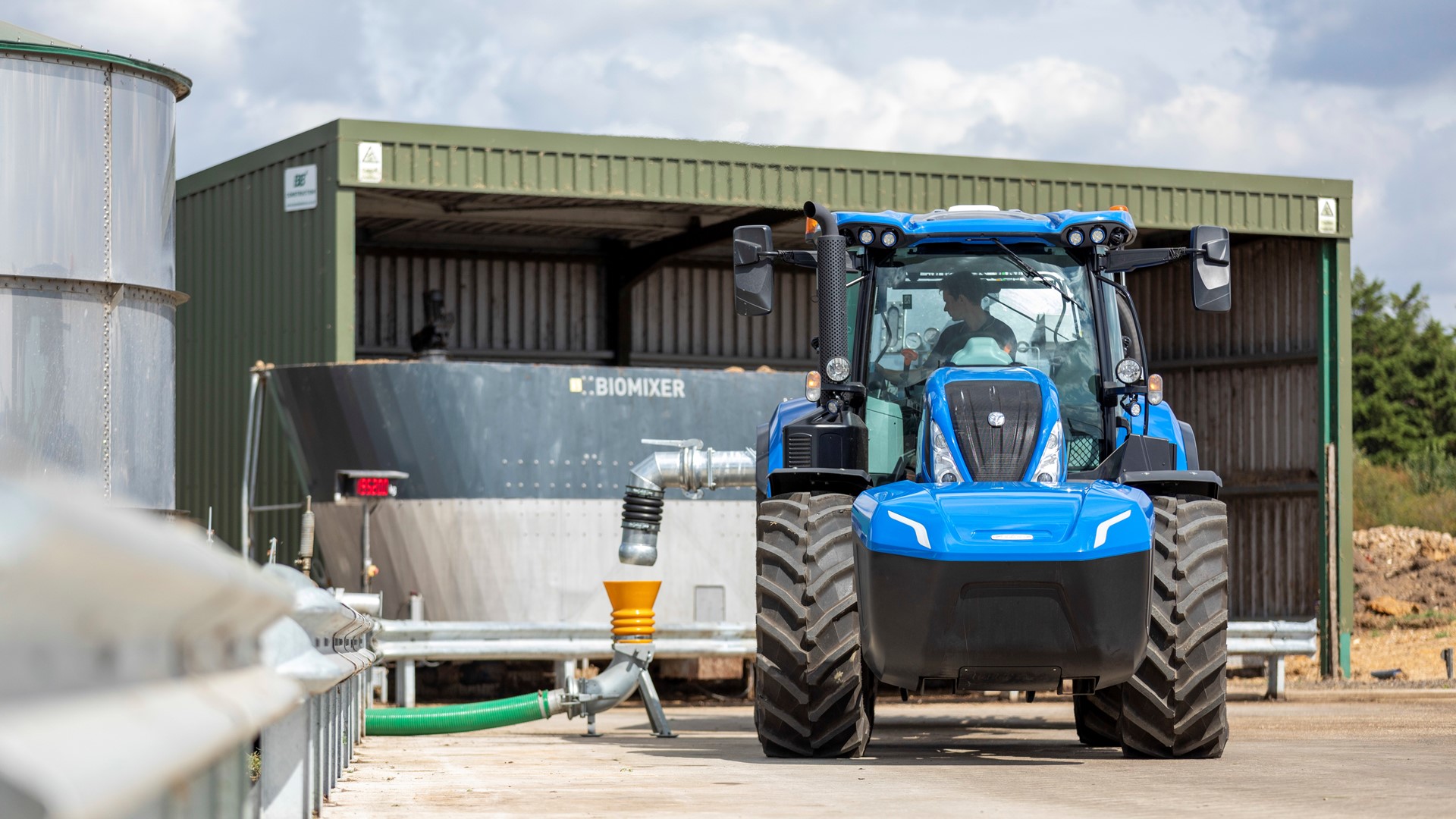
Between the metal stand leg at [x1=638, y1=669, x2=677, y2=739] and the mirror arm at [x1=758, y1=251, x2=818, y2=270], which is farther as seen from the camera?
the metal stand leg at [x1=638, y1=669, x2=677, y2=739]

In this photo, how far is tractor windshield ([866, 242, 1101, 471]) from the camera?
992cm

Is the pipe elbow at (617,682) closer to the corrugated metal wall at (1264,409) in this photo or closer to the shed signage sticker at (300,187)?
the shed signage sticker at (300,187)

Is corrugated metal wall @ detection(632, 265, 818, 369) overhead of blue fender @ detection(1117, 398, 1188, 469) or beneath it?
overhead

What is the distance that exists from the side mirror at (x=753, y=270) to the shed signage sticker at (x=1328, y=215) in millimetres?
17057

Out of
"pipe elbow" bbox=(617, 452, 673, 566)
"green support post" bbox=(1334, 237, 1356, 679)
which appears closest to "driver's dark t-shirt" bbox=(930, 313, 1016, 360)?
"pipe elbow" bbox=(617, 452, 673, 566)

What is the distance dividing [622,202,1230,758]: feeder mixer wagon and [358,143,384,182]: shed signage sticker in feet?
31.8

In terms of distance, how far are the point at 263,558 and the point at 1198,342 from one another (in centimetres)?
1415

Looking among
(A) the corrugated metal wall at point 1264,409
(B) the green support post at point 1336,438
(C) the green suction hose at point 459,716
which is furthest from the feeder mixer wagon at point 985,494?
(A) the corrugated metal wall at point 1264,409

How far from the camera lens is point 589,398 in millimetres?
19141

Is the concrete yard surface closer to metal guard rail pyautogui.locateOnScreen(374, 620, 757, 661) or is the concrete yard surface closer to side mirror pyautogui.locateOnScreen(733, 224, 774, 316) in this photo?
side mirror pyautogui.locateOnScreen(733, 224, 774, 316)

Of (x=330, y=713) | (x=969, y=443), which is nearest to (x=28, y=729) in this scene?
(x=330, y=713)

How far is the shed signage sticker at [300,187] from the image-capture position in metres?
19.8

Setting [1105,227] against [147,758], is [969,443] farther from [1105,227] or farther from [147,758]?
[147,758]

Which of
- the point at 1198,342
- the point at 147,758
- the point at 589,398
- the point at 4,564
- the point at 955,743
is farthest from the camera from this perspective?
the point at 1198,342
